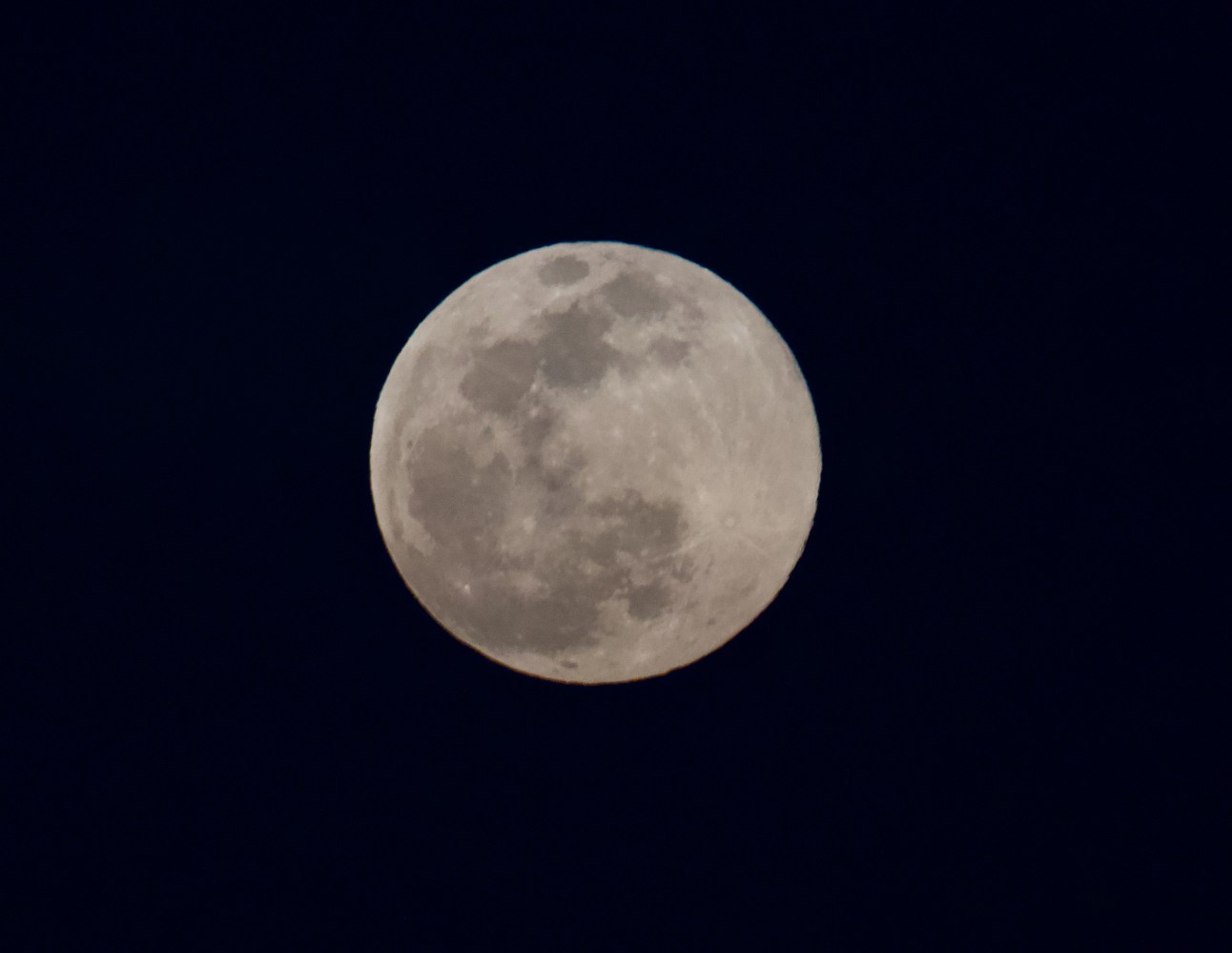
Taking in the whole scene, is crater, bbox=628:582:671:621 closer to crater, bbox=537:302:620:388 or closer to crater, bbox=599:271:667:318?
crater, bbox=537:302:620:388

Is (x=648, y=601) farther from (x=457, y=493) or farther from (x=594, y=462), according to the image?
(x=457, y=493)

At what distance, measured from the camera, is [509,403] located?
3506 millimetres

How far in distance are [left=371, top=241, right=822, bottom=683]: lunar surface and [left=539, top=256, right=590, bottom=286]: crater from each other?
0.03 ft

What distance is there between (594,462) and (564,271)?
1022 millimetres

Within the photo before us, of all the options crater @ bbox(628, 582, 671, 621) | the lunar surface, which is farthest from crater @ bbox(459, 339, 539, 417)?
crater @ bbox(628, 582, 671, 621)

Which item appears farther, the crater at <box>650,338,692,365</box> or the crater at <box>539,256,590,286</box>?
the crater at <box>539,256,590,286</box>

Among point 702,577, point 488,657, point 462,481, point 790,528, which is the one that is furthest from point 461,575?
point 790,528

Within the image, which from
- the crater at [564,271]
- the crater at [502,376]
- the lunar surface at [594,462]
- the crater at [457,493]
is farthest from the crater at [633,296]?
the crater at [457,493]

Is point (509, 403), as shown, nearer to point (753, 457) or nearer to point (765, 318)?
point (753, 457)

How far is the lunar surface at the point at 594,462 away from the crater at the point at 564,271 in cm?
1

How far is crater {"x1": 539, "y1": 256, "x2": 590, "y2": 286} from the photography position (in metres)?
3.79

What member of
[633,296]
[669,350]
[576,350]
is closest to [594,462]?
[576,350]

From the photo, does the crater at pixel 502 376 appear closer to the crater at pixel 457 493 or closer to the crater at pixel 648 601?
the crater at pixel 457 493

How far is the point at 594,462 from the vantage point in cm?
344
